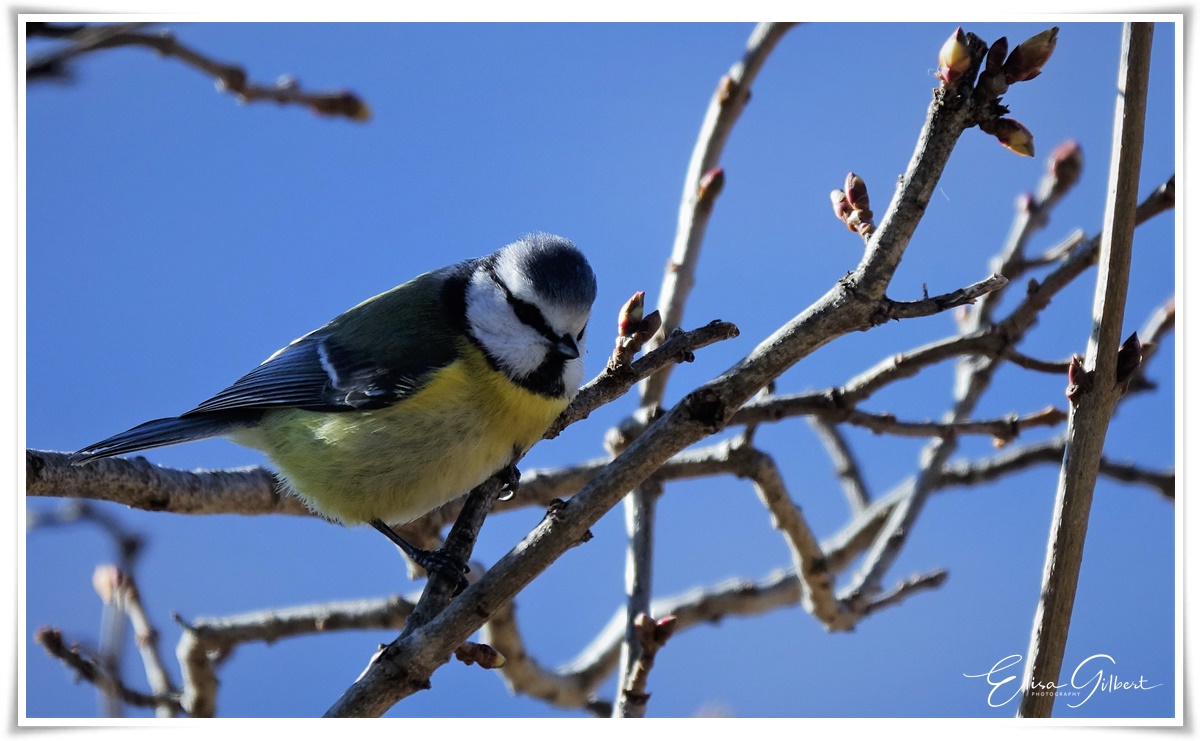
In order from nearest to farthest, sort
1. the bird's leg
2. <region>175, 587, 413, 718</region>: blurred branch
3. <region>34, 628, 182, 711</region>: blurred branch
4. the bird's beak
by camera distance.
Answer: the bird's leg → <region>34, 628, 182, 711</region>: blurred branch → the bird's beak → <region>175, 587, 413, 718</region>: blurred branch

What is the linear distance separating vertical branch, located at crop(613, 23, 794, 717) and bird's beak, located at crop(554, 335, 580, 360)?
0.70 ft

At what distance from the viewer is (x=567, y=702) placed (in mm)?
2303

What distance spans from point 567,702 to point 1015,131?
1618mm

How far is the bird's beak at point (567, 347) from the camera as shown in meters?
1.77

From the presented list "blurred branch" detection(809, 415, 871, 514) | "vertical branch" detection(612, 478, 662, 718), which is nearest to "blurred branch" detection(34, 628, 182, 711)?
"vertical branch" detection(612, 478, 662, 718)

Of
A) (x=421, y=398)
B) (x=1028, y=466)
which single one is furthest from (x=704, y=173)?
(x=1028, y=466)

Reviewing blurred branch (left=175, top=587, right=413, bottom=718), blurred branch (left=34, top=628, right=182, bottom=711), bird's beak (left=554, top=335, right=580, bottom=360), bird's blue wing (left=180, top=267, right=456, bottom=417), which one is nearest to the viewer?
blurred branch (left=34, top=628, right=182, bottom=711)

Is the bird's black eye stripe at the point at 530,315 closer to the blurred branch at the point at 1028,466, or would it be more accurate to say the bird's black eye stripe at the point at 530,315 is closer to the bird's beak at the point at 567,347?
the bird's beak at the point at 567,347

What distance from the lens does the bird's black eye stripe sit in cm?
182

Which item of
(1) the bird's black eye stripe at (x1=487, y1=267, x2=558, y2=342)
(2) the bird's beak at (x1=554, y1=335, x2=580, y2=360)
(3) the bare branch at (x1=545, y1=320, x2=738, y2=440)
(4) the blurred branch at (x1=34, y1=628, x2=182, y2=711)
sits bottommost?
(4) the blurred branch at (x1=34, y1=628, x2=182, y2=711)

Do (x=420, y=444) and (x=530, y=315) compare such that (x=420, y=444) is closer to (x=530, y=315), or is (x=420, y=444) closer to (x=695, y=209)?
(x=530, y=315)

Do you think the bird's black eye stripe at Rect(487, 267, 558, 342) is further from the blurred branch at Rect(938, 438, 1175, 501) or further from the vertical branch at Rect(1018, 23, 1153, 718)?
the blurred branch at Rect(938, 438, 1175, 501)
